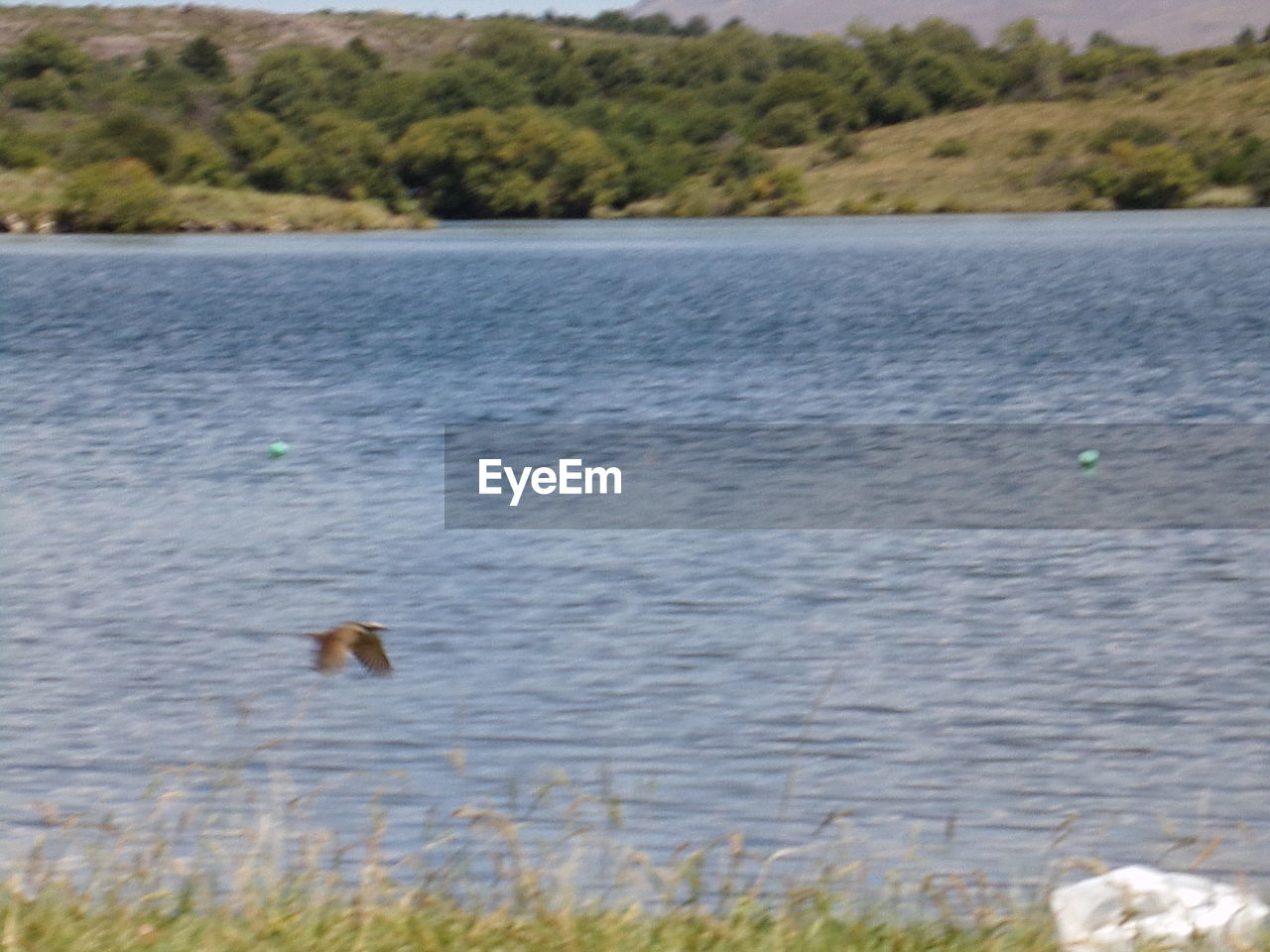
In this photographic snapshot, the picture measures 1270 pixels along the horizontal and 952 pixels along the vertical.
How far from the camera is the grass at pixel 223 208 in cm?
12006

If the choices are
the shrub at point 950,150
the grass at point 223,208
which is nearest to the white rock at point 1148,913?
the grass at point 223,208

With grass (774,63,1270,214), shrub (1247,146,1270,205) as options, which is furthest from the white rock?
grass (774,63,1270,214)

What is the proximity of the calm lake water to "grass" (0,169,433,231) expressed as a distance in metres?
85.7

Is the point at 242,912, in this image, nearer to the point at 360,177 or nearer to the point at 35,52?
the point at 360,177

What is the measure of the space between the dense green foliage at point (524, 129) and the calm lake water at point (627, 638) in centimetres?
10254

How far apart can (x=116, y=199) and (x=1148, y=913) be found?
117 m

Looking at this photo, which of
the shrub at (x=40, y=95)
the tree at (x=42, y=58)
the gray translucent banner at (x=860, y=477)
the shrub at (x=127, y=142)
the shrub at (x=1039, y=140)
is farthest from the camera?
the tree at (x=42, y=58)

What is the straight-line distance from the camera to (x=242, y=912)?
6.71m

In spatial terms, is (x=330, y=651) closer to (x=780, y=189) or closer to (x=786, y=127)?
(x=780, y=189)

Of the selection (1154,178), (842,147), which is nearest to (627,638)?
(1154,178)

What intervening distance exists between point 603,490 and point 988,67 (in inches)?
7189

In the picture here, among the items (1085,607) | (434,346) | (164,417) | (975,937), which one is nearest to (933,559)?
(1085,607)

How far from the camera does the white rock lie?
6.12 metres

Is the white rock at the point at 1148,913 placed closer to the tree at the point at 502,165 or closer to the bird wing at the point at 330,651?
the bird wing at the point at 330,651
